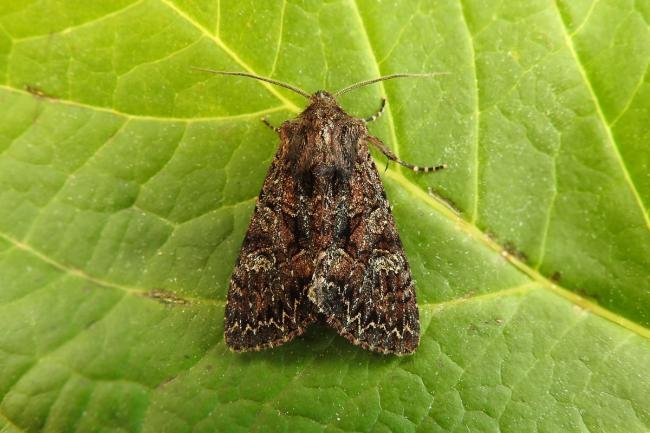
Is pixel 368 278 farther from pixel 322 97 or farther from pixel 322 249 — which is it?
pixel 322 97

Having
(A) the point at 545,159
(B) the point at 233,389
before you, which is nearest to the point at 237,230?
A: (B) the point at 233,389

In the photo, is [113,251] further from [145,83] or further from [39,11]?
Result: [39,11]

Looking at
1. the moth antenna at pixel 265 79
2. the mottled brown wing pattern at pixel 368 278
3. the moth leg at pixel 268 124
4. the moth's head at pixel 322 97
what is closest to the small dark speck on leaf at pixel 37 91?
the moth antenna at pixel 265 79

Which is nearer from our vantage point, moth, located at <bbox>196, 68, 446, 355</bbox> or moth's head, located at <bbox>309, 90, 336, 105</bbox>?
moth's head, located at <bbox>309, 90, 336, 105</bbox>

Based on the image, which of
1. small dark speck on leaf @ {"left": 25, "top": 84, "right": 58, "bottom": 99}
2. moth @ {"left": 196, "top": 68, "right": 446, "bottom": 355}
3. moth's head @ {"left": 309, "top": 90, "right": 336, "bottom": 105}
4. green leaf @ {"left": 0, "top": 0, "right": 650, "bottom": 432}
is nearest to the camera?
green leaf @ {"left": 0, "top": 0, "right": 650, "bottom": 432}

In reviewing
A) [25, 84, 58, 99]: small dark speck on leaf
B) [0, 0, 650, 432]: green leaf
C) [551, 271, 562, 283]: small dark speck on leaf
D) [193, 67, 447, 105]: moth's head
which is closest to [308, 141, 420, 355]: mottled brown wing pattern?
[0, 0, 650, 432]: green leaf

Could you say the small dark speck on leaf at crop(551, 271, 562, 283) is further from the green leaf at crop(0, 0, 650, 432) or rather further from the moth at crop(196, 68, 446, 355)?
the moth at crop(196, 68, 446, 355)
